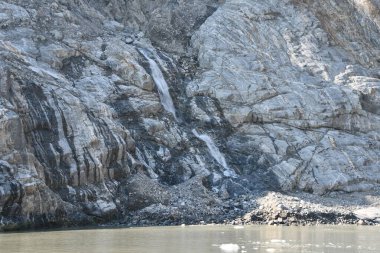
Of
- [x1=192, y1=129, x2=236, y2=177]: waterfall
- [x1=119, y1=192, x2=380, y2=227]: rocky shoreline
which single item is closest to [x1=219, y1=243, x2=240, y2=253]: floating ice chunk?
[x1=119, y1=192, x2=380, y2=227]: rocky shoreline

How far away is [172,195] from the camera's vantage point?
32969 mm

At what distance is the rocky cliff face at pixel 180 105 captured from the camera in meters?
30.9

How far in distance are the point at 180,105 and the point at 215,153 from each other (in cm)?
434

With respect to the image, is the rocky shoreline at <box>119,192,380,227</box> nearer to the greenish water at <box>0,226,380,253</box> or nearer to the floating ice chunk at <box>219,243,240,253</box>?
the greenish water at <box>0,226,380,253</box>

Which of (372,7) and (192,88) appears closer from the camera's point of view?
(192,88)

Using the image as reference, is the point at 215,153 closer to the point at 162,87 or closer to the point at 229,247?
the point at 162,87

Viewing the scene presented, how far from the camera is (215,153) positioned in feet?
128

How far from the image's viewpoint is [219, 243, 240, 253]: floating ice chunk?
20.6m

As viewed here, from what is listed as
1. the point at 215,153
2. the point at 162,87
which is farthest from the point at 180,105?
the point at 215,153

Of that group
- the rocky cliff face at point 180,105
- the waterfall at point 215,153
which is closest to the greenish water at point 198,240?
the rocky cliff face at point 180,105

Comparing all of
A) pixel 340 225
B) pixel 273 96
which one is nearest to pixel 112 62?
pixel 273 96

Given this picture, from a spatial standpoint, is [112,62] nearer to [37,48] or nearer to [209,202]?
[37,48]

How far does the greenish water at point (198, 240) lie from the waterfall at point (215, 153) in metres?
8.34

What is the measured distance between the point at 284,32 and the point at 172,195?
782 inches
